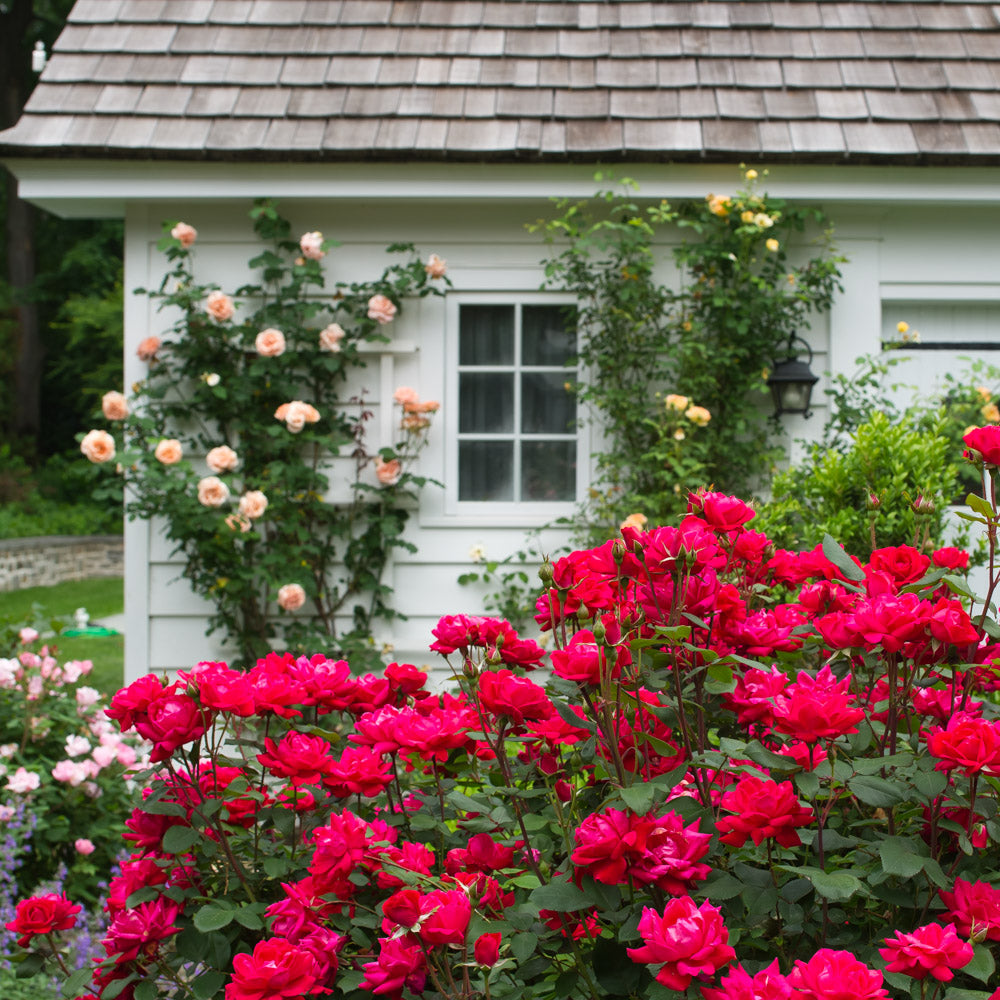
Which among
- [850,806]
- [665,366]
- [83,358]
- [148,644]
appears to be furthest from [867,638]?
A: [83,358]

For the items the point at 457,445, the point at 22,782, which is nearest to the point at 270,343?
the point at 457,445

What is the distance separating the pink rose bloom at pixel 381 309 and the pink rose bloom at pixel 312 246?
1.05 ft

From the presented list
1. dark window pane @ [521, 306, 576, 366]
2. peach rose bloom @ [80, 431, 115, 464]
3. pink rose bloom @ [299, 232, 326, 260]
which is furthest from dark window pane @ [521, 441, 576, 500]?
peach rose bloom @ [80, 431, 115, 464]

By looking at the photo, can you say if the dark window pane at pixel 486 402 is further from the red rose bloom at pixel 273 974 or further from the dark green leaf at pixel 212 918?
the red rose bloom at pixel 273 974

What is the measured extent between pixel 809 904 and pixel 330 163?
155 inches

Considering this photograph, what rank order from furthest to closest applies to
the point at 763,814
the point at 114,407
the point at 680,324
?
1. the point at 680,324
2. the point at 114,407
3. the point at 763,814

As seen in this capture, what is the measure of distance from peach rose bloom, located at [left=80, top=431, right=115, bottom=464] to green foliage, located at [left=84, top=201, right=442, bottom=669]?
73 millimetres

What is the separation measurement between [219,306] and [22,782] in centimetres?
223

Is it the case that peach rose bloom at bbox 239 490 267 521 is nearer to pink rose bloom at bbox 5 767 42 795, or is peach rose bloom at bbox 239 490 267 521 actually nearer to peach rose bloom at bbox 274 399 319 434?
peach rose bloom at bbox 274 399 319 434

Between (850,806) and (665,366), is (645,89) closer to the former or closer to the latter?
(665,366)

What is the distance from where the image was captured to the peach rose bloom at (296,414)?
4.43 m

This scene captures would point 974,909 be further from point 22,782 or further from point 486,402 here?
point 486,402

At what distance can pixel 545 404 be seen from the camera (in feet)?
15.7

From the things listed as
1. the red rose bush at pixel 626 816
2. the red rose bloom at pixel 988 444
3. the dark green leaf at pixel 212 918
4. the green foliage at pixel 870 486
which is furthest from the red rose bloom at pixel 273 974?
the green foliage at pixel 870 486
